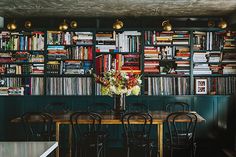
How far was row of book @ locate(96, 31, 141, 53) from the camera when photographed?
6.70 m

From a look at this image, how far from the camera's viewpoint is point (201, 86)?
21.9 ft

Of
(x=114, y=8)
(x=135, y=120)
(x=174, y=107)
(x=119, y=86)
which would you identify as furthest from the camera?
(x=174, y=107)

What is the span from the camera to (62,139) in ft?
21.6

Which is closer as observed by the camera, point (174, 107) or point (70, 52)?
point (174, 107)

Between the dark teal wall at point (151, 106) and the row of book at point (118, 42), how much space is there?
0.92 meters

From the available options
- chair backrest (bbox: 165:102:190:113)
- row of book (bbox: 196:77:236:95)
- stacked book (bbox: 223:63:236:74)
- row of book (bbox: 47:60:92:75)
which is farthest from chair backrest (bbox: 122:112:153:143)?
stacked book (bbox: 223:63:236:74)

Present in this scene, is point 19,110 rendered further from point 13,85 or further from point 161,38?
point 161,38

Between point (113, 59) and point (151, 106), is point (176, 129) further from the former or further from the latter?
point (113, 59)

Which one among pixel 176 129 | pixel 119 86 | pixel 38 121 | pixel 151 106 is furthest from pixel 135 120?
pixel 151 106

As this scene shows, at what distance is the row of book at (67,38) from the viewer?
22.0ft

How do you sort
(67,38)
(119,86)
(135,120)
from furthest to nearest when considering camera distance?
(67,38)
(119,86)
(135,120)

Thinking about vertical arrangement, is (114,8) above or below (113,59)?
above

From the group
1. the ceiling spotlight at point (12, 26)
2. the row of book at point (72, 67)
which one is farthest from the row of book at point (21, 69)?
the ceiling spotlight at point (12, 26)

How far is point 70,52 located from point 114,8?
131cm
